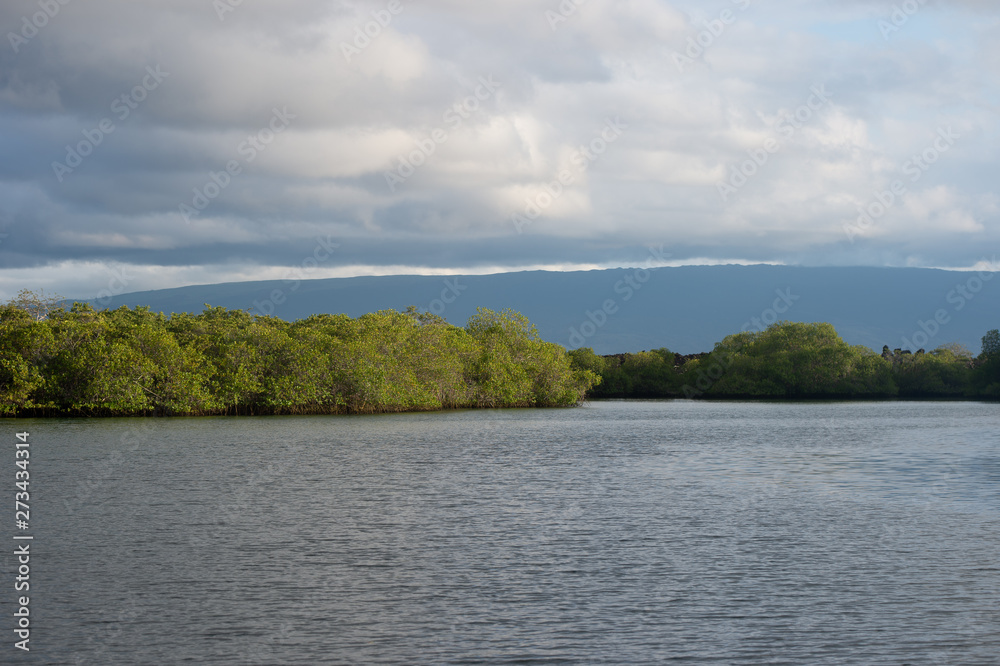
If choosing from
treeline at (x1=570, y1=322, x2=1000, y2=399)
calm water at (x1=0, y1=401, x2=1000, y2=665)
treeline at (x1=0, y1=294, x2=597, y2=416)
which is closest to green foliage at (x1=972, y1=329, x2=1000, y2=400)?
treeline at (x1=570, y1=322, x2=1000, y2=399)

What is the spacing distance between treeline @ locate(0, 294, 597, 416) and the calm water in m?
29.4

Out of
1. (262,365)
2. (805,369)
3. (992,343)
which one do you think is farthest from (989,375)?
(262,365)

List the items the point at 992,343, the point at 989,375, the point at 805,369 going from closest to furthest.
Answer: the point at 989,375, the point at 992,343, the point at 805,369

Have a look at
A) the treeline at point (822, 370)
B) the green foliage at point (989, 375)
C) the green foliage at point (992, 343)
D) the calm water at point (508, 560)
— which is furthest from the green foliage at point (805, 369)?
the calm water at point (508, 560)

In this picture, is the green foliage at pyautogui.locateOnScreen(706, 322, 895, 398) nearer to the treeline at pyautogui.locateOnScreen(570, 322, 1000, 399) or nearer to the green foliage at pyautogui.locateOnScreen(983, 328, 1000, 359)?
the treeline at pyautogui.locateOnScreen(570, 322, 1000, 399)

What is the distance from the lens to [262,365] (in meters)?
78.5

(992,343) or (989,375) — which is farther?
(992,343)

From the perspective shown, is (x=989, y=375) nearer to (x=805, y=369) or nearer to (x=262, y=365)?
(x=805, y=369)

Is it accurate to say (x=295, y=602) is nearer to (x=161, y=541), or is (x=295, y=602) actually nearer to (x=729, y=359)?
(x=161, y=541)

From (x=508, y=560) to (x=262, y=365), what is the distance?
206ft

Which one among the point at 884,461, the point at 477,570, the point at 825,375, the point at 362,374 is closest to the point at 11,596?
the point at 477,570

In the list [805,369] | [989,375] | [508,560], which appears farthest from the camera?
[805,369]

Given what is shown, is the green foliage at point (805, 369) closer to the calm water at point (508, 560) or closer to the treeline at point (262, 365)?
the treeline at point (262, 365)

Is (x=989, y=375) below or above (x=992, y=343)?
below
